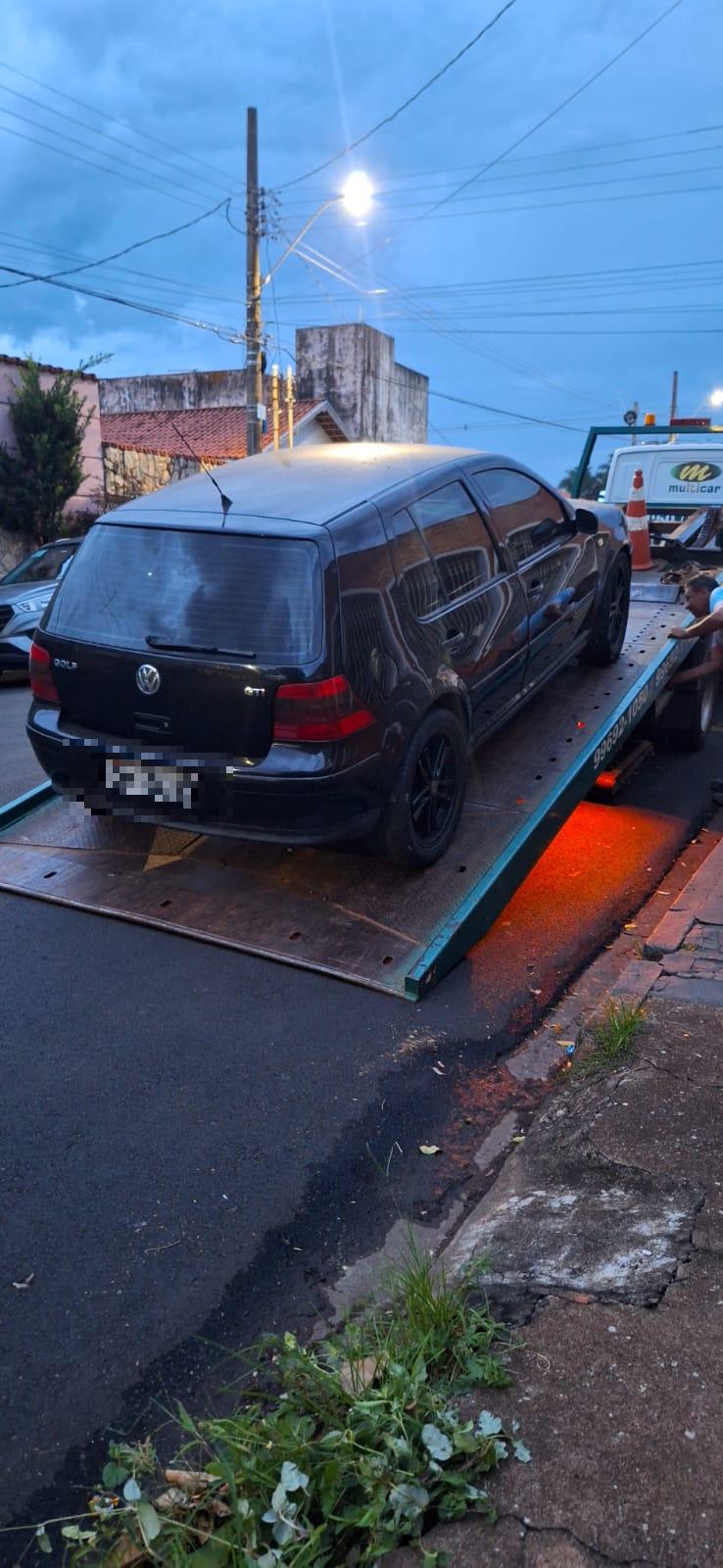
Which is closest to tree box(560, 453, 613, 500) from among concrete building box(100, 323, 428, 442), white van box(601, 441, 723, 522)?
white van box(601, 441, 723, 522)

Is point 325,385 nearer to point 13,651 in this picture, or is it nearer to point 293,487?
point 13,651

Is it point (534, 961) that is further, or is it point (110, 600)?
point (534, 961)

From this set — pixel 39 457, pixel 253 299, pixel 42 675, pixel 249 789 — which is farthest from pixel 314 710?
pixel 253 299

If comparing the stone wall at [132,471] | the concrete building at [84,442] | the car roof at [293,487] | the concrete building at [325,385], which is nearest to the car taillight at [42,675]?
the car roof at [293,487]

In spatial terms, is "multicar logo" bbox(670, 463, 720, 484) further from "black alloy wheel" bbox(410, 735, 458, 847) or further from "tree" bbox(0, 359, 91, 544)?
"tree" bbox(0, 359, 91, 544)

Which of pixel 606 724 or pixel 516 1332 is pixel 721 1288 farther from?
pixel 606 724

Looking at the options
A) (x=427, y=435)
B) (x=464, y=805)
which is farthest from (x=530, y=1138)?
(x=427, y=435)

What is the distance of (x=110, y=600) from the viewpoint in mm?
4668

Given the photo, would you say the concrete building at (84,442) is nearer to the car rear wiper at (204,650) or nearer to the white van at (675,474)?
the white van at (675,474)

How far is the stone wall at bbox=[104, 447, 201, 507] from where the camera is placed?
22.7 m

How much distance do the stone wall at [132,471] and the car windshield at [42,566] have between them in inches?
343

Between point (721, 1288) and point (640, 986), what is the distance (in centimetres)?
200

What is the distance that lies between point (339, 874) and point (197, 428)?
29.5 meters

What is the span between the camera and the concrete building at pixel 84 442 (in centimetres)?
1995
